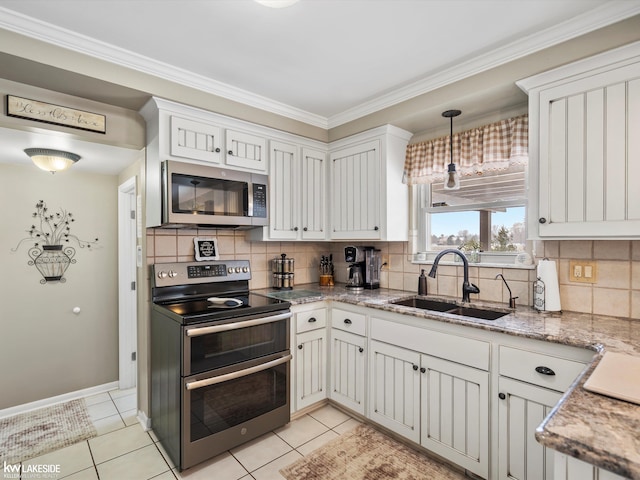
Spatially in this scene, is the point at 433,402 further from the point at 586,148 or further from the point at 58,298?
the point at 58,298

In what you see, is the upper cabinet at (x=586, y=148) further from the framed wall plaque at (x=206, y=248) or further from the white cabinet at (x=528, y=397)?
the framed wall plaque at (x=206, y=248)

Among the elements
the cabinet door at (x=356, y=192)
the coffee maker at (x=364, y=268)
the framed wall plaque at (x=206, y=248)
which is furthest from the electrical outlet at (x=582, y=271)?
the framed wall plaque at (x=206, y=248)

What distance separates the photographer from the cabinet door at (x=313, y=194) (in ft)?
9.85

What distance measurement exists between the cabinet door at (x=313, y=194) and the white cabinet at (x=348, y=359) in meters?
0.76

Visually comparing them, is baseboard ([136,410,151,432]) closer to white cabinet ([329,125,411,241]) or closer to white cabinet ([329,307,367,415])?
A: white cabinet ([329,307,367,415])

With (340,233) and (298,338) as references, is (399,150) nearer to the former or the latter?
(340,233)

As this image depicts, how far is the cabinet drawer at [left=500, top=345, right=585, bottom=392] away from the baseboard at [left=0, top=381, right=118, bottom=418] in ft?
11.0

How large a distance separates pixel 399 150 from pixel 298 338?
1.70 metres

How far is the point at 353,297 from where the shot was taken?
2559mm

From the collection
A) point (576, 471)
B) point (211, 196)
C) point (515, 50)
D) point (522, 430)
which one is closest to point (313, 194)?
point (211, 196)

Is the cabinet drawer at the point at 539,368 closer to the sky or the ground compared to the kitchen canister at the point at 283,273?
closer to the ground

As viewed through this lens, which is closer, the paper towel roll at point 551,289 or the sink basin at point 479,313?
the paper towel roll at point 551,289

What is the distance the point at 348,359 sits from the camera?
2.54m

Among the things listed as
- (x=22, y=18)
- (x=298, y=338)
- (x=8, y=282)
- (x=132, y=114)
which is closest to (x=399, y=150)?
(x=298, y=338)
